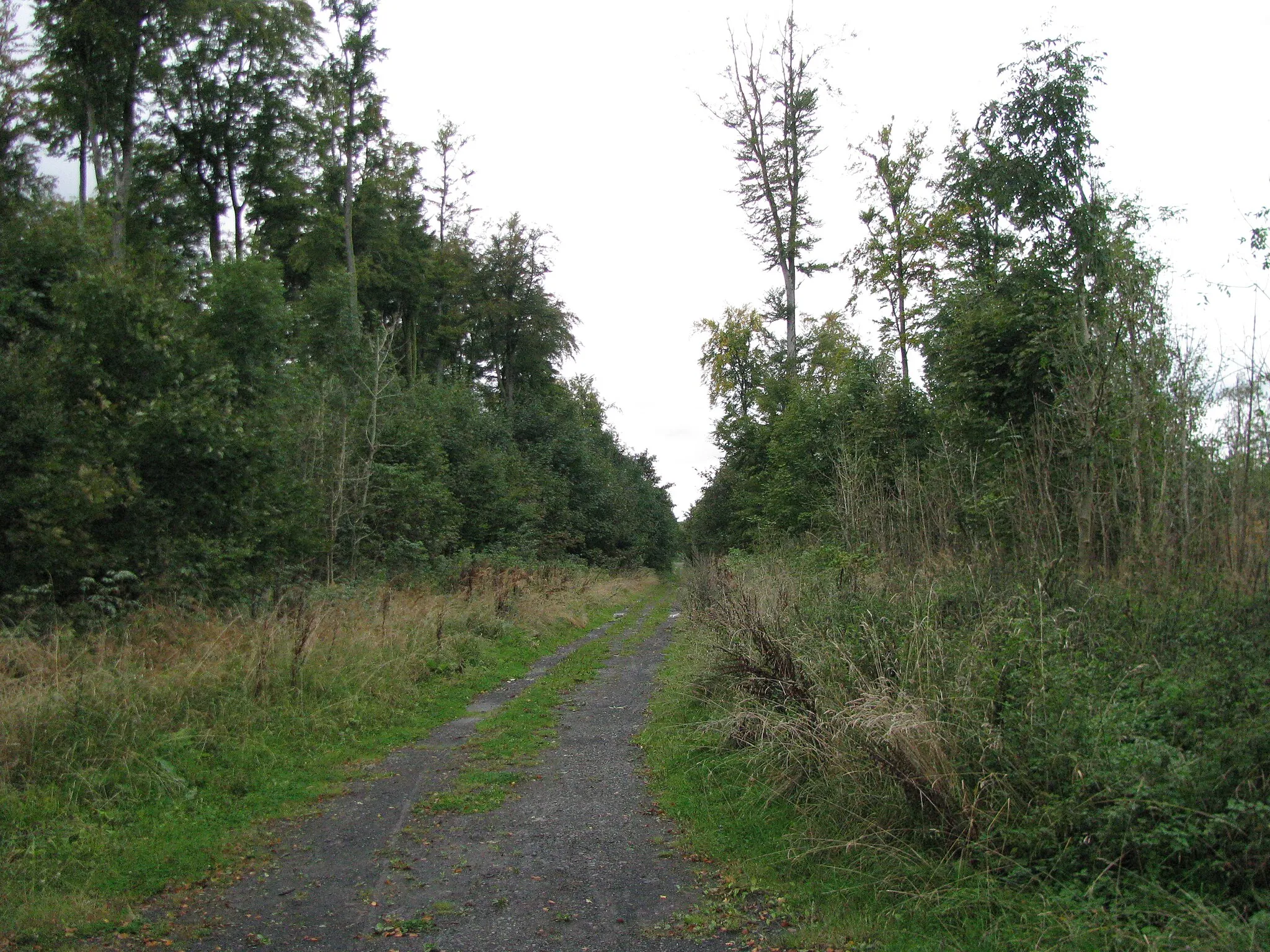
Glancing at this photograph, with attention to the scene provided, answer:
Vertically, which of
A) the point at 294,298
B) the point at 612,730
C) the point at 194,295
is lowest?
the point at 612,730

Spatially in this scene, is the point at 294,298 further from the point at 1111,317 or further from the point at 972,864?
the point at 972,864

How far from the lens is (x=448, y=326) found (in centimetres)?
4103

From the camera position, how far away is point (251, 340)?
14.8 metres

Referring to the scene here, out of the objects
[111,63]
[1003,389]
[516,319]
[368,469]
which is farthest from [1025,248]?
[516,319]

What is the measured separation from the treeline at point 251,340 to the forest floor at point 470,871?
17.9ft

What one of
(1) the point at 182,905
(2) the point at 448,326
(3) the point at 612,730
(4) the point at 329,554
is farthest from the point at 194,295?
(2) the point at 448,326

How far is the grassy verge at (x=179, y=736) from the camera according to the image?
17.5 ft

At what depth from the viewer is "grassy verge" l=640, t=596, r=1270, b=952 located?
12.4 ft

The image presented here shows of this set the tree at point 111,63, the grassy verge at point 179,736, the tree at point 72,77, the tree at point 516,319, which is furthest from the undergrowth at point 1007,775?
the tree at point 516,319

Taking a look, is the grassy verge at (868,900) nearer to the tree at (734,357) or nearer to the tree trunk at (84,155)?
the tree trunk at (84,155)

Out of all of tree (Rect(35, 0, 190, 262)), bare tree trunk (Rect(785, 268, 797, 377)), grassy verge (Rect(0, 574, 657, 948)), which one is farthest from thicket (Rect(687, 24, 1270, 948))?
tree (Rect(35, 0, 190, 262))

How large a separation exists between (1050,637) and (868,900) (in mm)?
2158

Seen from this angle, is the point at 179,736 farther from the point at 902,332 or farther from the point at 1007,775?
the point at 902,332

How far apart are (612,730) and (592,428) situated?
4927cm
